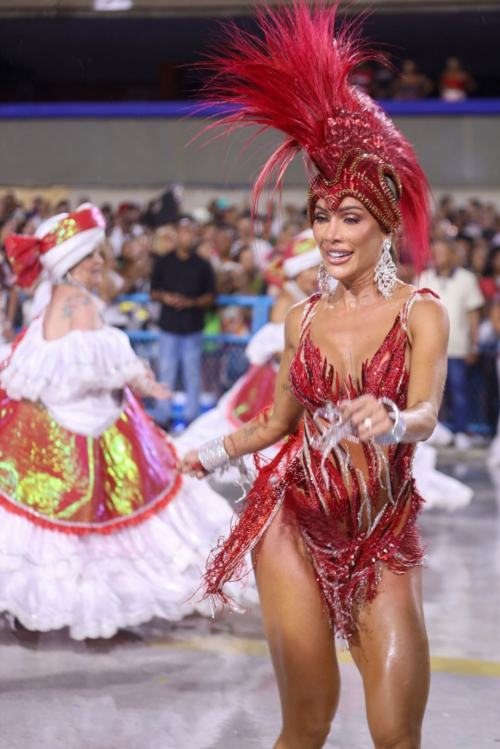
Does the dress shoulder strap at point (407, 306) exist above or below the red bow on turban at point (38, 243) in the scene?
above

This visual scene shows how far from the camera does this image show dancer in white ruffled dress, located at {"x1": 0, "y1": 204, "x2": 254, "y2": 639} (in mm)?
4129

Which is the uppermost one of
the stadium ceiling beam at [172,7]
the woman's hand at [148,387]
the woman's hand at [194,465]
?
the stadium ceiling beam at [172,7]

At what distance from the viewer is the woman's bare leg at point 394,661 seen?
7.55 feet

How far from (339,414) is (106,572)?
2.20m

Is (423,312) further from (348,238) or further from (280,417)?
(280,417)

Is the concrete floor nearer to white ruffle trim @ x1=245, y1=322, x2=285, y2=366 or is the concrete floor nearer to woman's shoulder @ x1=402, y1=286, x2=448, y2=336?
woman's shoulder @ x1=402, y1=286, x2=448, y2=336

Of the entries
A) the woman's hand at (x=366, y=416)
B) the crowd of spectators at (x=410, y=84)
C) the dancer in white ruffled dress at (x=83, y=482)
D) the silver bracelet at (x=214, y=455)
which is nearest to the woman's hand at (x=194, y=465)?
the silver bracelet at (x=214, y=455)

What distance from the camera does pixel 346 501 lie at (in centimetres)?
254

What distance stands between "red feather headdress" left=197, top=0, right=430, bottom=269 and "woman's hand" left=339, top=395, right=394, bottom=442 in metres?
0.64

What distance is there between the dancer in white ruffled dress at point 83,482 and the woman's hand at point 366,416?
229cm

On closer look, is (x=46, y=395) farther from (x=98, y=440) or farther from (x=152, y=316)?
(x=152, y=316)

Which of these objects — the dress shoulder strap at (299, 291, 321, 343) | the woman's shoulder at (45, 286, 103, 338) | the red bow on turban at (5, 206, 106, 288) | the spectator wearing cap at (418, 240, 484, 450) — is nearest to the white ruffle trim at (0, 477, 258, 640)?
the woman's shoulder at (45, 286, 103, 338)

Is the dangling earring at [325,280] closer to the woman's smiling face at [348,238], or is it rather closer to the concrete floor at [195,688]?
the woman's smiling face at [348,238]

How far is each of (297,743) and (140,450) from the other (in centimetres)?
219
